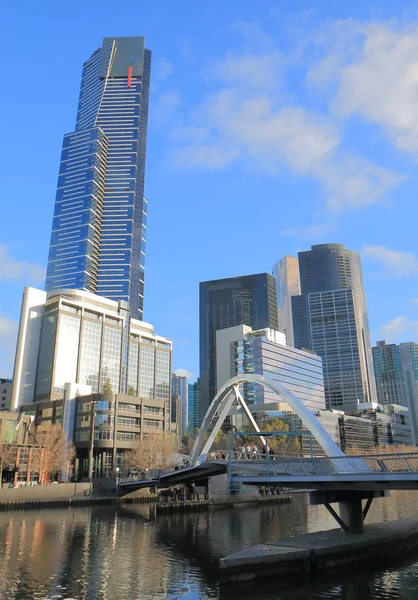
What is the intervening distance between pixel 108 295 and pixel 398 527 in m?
173

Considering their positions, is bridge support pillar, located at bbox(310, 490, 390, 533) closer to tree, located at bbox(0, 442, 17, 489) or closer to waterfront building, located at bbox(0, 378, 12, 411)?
tree, located at bbox(0, 442, 17, 489)

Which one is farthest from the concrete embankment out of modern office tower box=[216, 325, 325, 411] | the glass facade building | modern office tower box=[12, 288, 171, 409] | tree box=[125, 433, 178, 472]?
the glass facade building

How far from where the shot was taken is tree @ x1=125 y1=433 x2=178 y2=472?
303 feet

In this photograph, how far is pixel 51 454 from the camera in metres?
86.1

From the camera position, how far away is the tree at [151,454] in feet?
303

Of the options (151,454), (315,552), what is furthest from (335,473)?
(151,454)

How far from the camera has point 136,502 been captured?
264 ft

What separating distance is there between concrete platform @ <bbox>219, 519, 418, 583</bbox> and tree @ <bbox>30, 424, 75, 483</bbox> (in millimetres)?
61984

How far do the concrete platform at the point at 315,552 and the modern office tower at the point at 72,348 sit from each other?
104 meters

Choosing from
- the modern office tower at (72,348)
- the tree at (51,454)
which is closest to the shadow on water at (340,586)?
the tree at (51,454)

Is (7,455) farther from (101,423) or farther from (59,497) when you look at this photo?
(101,423)

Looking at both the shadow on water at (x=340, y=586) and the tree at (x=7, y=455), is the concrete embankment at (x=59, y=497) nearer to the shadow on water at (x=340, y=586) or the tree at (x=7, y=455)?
the tree at (x=7, y=455)

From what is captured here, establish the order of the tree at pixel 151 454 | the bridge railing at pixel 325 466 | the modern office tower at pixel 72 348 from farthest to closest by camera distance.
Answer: the modern office tower at pixel 72 348 < the tree at pixel 151 454 < the bridge railing at pixel 325 466

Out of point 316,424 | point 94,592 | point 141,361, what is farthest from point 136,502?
point 141,361
